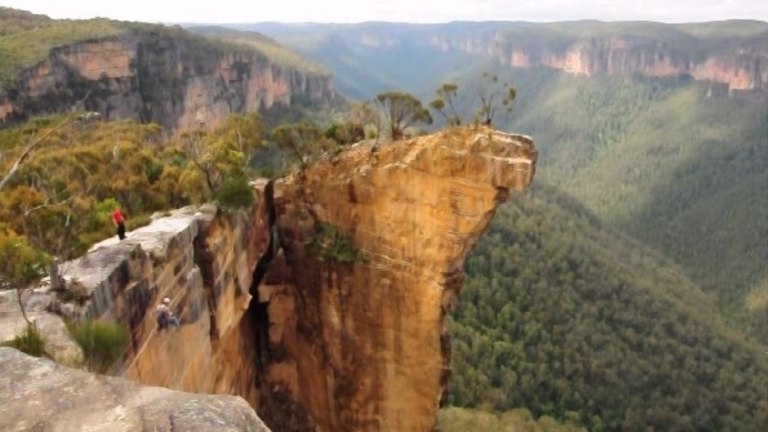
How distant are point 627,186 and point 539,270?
10498 centimetres

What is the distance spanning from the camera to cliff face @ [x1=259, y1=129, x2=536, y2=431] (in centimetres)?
2191

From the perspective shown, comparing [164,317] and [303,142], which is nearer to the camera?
[164,317]

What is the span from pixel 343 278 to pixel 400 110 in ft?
21.0

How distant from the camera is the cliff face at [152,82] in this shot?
5909cm

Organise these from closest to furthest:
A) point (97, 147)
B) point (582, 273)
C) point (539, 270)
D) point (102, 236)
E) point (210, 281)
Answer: point (102, 236), point (210, 281), point (97, 147), point (539, 270), point (582, 273)

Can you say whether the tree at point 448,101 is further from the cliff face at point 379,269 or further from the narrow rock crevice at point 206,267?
the narrow rock crevice at point 206,267

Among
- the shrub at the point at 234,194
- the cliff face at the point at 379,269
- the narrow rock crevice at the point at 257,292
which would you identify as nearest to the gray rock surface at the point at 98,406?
the shrub at the point at 234,194

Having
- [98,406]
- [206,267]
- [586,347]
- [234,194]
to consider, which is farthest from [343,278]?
[586,347]

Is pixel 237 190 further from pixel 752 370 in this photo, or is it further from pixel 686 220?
pixel 686 220

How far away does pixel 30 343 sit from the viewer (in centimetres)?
1070

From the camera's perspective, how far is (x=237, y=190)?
20.9 m

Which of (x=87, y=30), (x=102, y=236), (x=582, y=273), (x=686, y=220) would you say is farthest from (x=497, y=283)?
(x=686, y=220)

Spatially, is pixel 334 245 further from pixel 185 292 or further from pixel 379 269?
pixel 185 292

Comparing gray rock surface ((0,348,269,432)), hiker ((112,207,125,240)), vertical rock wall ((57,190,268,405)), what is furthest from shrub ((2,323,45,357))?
hiker ((112,207,125,240))
